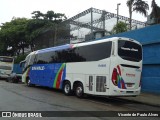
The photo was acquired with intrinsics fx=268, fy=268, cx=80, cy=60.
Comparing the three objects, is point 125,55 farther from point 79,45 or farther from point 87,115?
point 87,115

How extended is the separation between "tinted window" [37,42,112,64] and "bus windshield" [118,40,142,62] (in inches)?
21.8

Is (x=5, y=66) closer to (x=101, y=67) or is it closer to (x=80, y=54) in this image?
(x=80, y=54)

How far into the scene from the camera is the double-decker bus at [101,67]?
12863mm

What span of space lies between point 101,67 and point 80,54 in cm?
232

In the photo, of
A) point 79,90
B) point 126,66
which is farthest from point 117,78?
point 79,90

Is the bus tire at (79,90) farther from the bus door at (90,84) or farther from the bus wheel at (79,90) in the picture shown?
the bus door at (90,84)

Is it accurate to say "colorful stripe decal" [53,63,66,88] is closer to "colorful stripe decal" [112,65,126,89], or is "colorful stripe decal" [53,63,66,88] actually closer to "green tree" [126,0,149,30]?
"colorful stripe decal" [112,65,126,89]

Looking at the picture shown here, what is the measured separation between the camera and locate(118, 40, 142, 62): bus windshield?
42.8ft

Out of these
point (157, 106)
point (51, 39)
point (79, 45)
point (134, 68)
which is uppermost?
point (51, 39)

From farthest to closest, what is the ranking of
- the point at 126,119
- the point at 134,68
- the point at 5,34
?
1. the point at 5,34
2. the point at 134,68
3. the point at 126,119

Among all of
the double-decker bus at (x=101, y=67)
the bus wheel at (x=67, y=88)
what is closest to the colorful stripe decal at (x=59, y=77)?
the double-decker bus at (x=101, y=67)

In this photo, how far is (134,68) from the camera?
13375mm

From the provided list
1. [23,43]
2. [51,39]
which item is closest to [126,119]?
[51,39]

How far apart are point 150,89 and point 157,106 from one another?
454 centimetres
